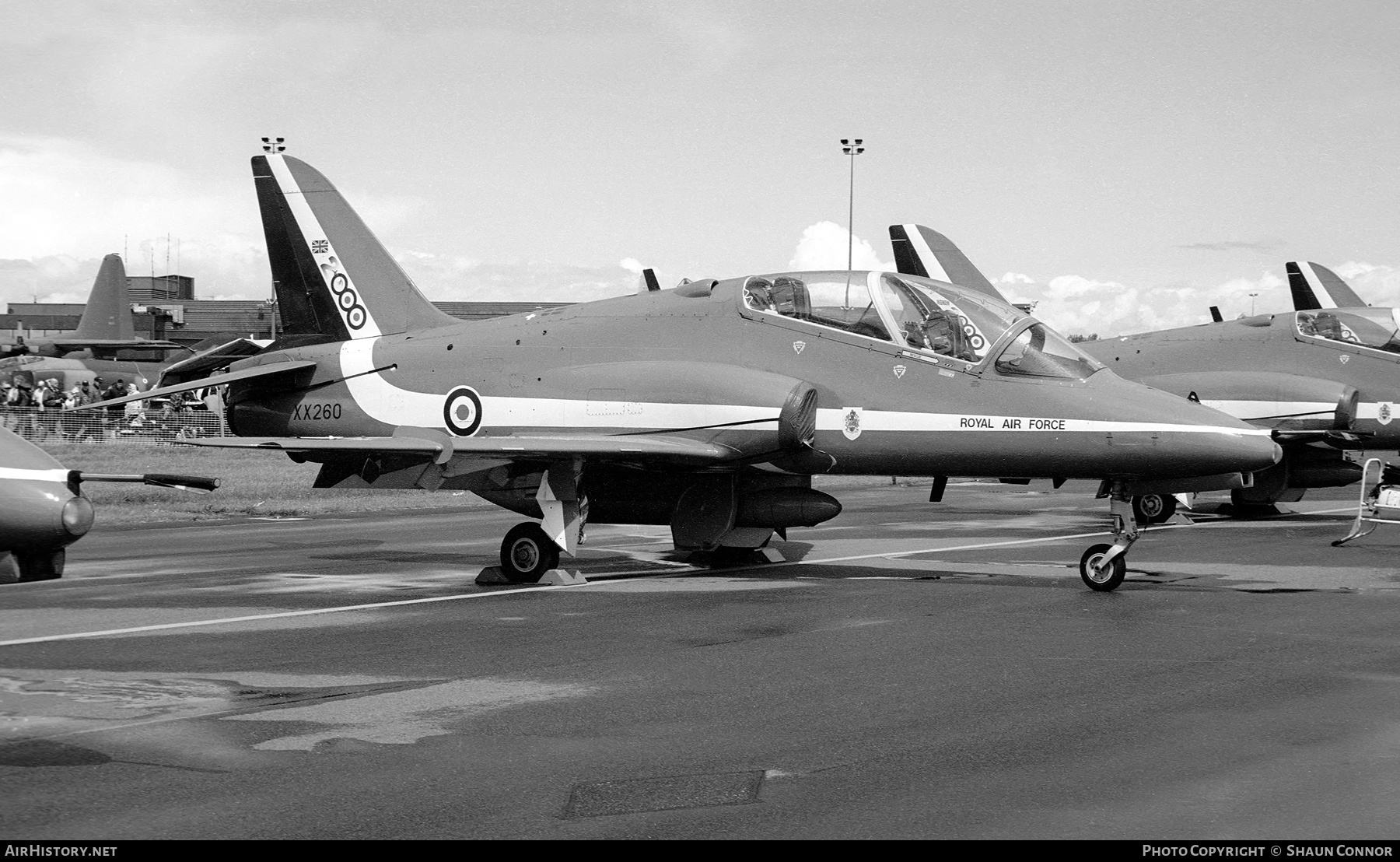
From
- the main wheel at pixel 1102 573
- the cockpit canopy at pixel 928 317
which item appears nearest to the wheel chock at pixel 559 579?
the cockpit canopy at pixel 928 317

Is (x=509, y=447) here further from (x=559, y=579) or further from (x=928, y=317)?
(x=928, y=317)

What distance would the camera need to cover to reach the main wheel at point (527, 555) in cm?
1378

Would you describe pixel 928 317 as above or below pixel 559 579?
above

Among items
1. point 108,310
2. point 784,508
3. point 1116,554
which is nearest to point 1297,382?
point 1116,554

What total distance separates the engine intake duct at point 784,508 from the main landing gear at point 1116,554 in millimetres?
2530

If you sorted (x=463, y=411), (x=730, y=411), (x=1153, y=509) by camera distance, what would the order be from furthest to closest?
1. (x=1153, y=509)
2. (x=463, y=411)
3. (x=730, y=411)

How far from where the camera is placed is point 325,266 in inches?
680

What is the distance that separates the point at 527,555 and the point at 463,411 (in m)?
2.30

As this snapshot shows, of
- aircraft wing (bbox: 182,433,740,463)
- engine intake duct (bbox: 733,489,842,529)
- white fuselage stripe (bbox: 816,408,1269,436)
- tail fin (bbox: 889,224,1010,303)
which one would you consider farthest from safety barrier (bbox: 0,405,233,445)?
white fuselage stripe (bbox: 816,408,1269,436)

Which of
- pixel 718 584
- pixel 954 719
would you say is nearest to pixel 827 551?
pixel 718 584

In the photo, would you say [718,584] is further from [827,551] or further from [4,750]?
[4,750]

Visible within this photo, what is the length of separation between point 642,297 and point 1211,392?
10.7 m

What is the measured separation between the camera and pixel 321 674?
881cm

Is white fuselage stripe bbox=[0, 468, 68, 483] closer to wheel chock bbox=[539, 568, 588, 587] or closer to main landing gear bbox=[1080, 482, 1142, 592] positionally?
wheel chock bbox=[539, 568, 588, 587]
